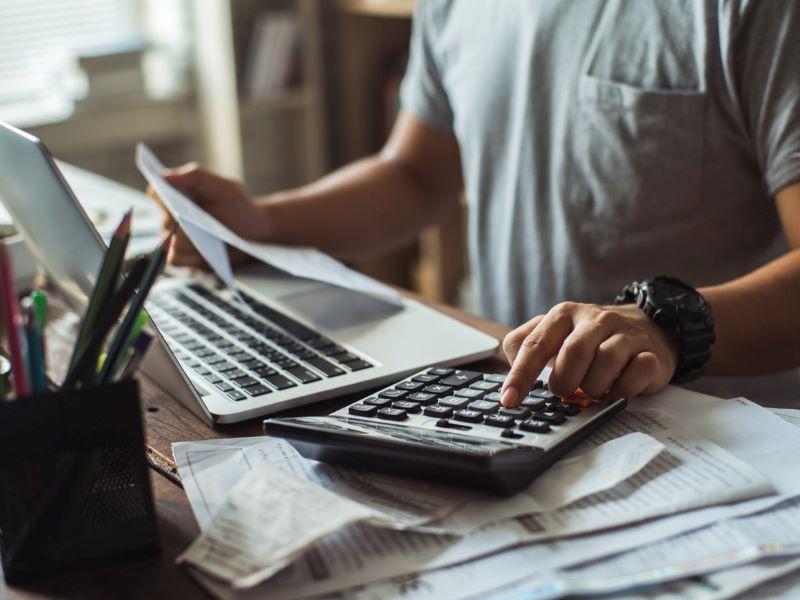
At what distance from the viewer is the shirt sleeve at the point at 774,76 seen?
1.00 m

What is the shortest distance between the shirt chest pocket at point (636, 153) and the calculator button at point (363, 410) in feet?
1.94

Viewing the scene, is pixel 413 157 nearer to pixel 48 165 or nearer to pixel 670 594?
pixel 48 165

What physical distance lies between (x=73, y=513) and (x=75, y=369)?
83mm

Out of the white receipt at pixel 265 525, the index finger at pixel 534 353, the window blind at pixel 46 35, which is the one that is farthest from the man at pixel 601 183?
the window blind at pixel 46 35

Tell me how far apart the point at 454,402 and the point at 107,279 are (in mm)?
262

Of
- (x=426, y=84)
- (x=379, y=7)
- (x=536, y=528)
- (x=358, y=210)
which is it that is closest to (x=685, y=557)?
(x=536, y=528)

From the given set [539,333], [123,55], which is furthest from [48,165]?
[123,55]

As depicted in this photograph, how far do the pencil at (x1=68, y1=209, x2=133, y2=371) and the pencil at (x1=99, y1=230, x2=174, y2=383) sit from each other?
0.01 metres

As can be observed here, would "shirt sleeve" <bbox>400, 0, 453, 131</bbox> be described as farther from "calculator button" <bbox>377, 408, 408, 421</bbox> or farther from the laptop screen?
"calculator button" <bbox>377, 408, 408, 421</bbox>

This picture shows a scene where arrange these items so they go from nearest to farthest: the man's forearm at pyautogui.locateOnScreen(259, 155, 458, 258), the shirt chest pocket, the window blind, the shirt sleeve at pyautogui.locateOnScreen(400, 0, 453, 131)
→ the shirt chest pocket, the man's forearm at pyautogui.locateOnScreen(259, 155, 458, 258), the shirt sleeve at pyautogui.locateOnScreen(400, 0, 453, 131), the window blind

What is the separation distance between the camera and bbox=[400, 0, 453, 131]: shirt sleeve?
146cm

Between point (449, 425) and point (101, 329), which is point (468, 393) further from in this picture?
point (101, 329)

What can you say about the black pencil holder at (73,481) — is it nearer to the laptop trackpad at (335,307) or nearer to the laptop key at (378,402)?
the laptop key at (378,402)

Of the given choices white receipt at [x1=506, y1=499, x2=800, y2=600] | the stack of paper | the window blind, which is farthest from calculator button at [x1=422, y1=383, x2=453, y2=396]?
the window blind
